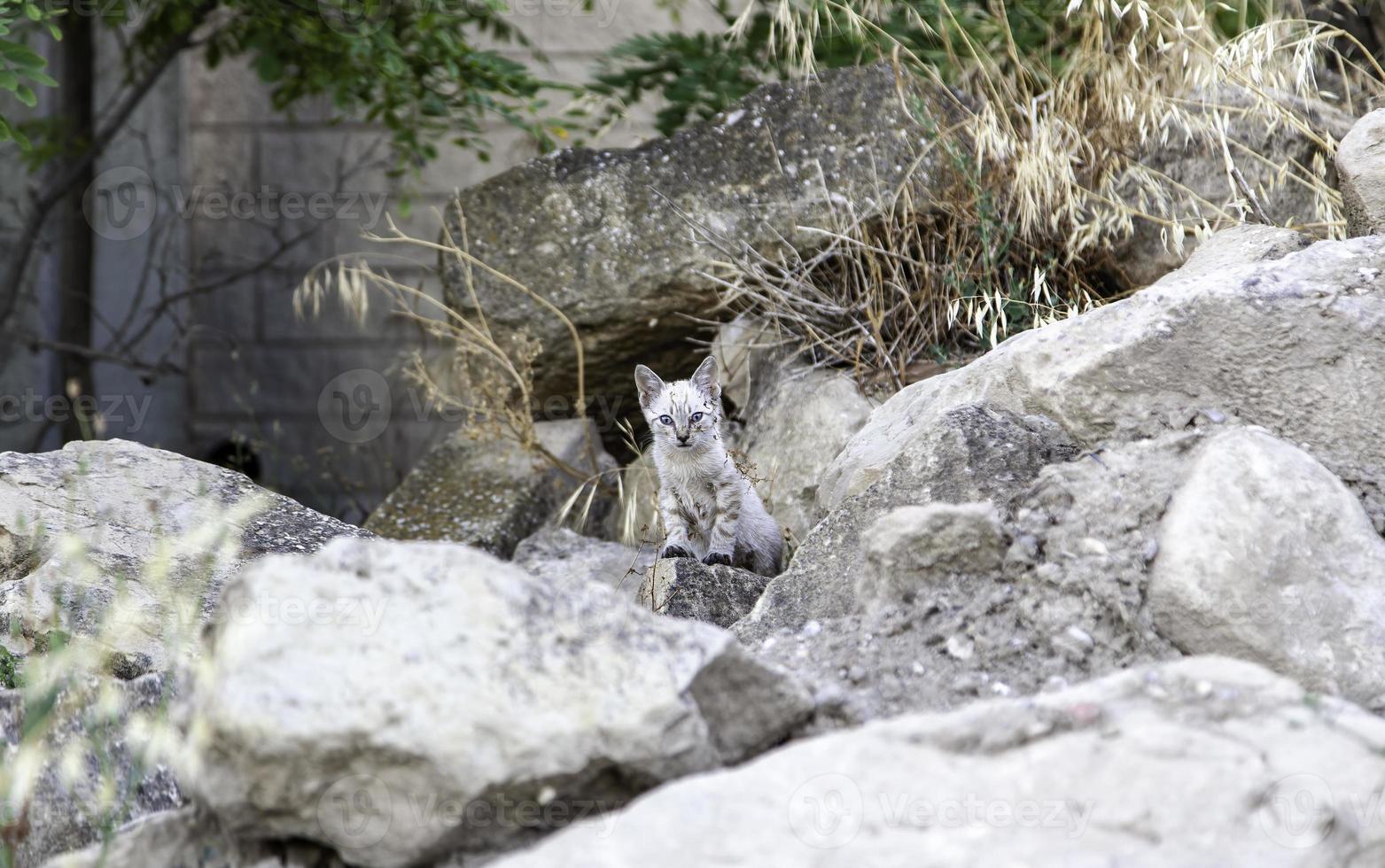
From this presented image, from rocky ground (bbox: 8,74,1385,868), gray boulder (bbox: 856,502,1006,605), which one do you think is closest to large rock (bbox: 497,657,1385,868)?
rocky ground (bbox: 8,74,1385,868)

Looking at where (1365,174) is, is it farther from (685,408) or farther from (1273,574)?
(685,408)

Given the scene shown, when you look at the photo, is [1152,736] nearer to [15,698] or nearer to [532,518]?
[15,698]

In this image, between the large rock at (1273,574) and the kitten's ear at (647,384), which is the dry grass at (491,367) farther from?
the large rock at (1273,574)

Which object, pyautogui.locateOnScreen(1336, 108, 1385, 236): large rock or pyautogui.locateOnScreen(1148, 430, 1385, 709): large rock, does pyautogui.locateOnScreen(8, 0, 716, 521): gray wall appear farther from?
pyautogui.locateOnScreen(1148, 430, 1385, 709): large rock

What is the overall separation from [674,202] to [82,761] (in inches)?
120

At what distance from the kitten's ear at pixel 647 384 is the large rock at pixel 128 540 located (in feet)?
3.47

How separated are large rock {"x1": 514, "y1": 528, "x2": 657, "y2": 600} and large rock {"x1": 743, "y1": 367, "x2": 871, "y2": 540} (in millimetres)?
505

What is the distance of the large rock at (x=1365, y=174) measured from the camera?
372 centimetres

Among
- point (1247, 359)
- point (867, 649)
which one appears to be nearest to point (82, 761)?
point (867, 649)

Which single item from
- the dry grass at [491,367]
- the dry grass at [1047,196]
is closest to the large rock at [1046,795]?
the dry grass at [1047,196]

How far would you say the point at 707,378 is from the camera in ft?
14.2

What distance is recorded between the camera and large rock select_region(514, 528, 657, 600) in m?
4.27

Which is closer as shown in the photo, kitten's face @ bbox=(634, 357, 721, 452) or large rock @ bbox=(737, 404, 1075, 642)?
large rock @ bbox=(737, 404, 1075, 642)

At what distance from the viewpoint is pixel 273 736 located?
6.30ft
